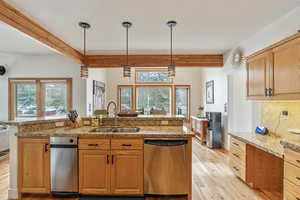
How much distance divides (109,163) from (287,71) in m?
2.64

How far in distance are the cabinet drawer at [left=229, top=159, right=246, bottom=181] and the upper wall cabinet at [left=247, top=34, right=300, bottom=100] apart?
117cm

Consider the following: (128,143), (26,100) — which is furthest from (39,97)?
(128,143)

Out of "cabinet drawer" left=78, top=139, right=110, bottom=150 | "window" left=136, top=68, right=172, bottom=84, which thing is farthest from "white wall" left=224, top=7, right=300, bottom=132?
"window" left=136, top=68, right=172, bottom=84

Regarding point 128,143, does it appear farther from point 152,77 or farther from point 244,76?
point 152,77

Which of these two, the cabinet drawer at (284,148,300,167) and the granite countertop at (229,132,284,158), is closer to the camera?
the cabinet drawer at (284,148,300,167)

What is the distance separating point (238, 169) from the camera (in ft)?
10.7

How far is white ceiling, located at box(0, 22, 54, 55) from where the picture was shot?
142 inches

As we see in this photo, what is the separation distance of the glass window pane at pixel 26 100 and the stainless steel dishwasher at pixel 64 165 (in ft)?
11.1

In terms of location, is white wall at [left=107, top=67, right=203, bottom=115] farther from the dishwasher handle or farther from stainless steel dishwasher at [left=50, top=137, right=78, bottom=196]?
the dishwasher handle

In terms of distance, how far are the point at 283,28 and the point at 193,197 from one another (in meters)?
2.89

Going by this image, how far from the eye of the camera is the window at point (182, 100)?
8.15 m

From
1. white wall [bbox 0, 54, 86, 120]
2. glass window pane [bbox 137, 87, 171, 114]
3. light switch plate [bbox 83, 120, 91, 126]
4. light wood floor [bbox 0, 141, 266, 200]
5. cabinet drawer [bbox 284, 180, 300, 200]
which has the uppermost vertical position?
white wall [bbox 0, 54, 86, 120]

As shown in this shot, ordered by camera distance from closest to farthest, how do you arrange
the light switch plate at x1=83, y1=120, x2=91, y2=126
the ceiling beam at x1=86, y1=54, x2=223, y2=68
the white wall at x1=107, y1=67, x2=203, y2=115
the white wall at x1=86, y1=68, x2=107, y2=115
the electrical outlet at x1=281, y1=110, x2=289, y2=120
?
the electrical outlet at x1=281, y1=110, x2=289, y2=120, the light switch plate at x1=83, y1=120, x2=91, y2=126, the ceiling beam at x1=86, y1=54, x2=223, y2=68, the white wall at x1=86, y1=68, x2=107, y2=115, the white wall at x1=107, y1=67, x2=203, y2=115

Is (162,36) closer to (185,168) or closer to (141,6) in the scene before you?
(141,6)
